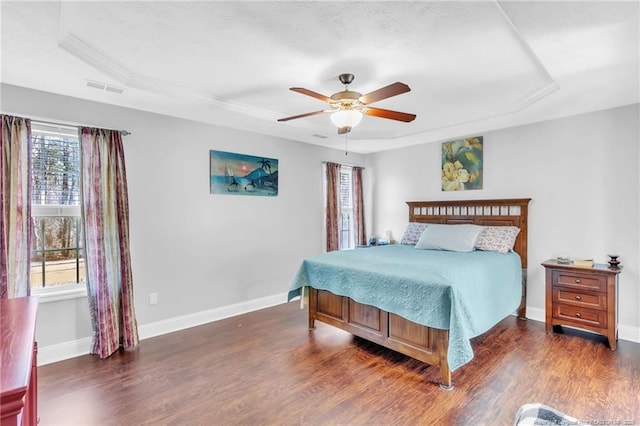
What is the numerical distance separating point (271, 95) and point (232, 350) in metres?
2.48

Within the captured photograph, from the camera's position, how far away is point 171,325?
138 inches

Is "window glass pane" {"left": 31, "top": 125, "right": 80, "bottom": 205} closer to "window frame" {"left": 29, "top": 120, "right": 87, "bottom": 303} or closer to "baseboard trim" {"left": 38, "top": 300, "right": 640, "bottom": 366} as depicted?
"window frame" {"left": 29, "top": 120, "right": 87, "bottom": 303}

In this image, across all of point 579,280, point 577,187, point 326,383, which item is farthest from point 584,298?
point 326,383

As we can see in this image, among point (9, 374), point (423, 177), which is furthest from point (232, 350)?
point (423, 177)

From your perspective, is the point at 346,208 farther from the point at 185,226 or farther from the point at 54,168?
the point at 54,168

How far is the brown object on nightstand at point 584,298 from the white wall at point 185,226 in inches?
124

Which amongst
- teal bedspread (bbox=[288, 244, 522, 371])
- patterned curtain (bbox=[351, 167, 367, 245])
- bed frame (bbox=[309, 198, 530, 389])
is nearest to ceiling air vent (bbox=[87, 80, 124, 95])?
teal bedspread (bbox=[288, 244, 522, 371])

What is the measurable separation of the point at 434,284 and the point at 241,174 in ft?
9.04

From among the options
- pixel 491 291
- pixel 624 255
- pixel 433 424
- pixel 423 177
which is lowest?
pixel 433 424

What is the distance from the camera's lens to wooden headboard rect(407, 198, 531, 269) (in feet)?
12.8

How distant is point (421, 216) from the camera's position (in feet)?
16.2

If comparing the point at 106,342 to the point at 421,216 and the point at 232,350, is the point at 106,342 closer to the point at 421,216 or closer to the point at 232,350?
the point at 232,350

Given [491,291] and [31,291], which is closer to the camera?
[31,291]

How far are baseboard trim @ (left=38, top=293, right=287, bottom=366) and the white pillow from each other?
212 centimetres
